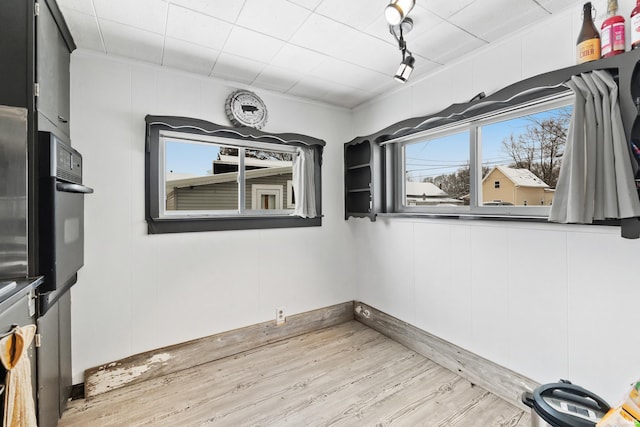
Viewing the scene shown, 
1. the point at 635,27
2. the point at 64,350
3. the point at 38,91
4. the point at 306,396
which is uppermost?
the point at 635,27

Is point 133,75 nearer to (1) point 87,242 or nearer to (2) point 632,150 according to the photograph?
(1) point 87,242

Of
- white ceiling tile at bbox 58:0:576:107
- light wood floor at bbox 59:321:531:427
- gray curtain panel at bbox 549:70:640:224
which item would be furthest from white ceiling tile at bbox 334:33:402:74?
light wood floor at bbox 59:321:531:427

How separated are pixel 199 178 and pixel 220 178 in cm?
19

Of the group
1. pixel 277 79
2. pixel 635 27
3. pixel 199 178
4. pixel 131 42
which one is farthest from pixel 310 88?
pixel 635 27

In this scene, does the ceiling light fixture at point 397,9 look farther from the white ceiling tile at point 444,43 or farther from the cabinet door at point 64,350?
the cabinet door at point 64,350

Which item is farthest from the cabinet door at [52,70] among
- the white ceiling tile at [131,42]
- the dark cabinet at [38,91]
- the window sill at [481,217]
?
the window sill at [481,217]

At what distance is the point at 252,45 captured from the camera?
2049mm

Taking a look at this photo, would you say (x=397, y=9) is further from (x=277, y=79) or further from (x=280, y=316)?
(x=280, y=316)

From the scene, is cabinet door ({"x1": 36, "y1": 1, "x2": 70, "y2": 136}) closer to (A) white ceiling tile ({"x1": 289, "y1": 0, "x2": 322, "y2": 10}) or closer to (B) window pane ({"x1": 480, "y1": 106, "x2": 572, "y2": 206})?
(A) white ceiling tile ({"x1": 289, "y1": 0, "x2": 322, "y2": 10})

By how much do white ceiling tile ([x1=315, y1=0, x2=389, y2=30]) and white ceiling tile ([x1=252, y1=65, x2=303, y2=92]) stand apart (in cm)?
78

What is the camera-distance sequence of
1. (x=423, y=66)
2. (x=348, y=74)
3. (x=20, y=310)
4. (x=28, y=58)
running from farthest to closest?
1. (x=348, y=74)
2. (x=423, y=66)
3. (x=28, y=58)
4. (x=20, y=310)

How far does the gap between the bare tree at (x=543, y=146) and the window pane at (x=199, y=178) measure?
91.6 inches

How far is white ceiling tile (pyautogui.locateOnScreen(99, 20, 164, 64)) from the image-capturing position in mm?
1835

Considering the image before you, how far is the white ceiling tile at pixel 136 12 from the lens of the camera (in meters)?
1.62
